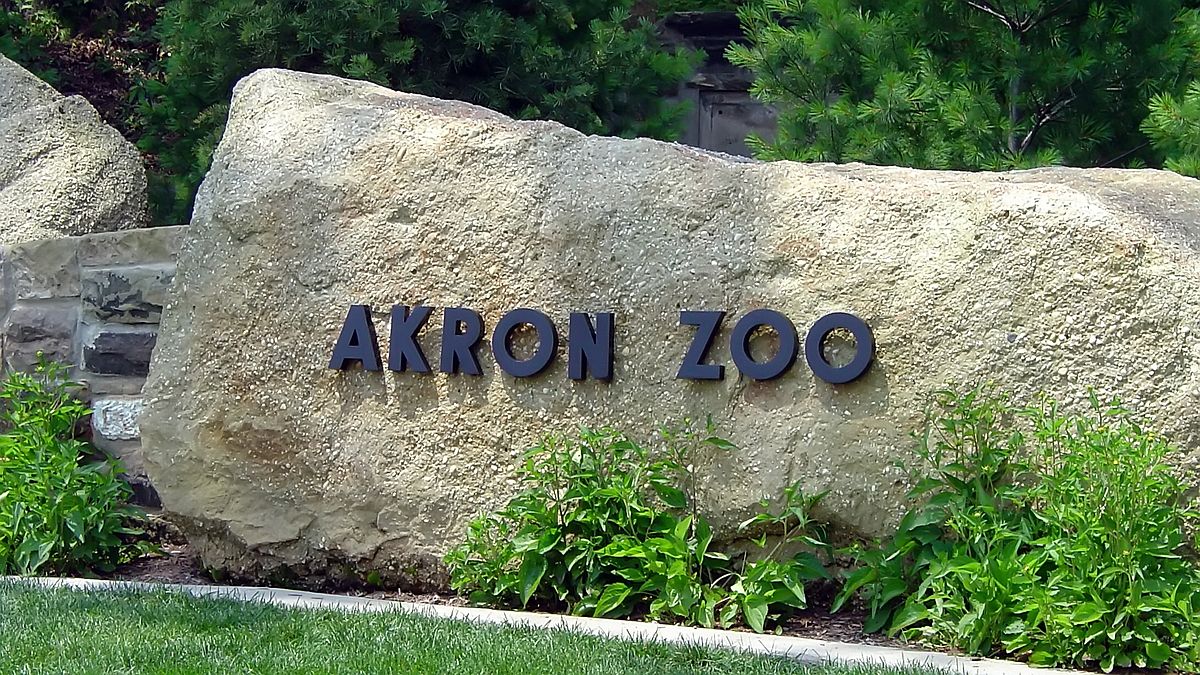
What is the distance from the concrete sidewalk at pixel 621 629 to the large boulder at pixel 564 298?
1.01ft

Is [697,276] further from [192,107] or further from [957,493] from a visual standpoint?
[192,107]

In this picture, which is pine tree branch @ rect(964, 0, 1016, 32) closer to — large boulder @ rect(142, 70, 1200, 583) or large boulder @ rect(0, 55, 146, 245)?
large boulder @ rect(142, 70, 1200, 583)

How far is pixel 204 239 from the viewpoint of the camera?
491 cm

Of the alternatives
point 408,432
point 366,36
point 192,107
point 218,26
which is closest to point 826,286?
point 408,432

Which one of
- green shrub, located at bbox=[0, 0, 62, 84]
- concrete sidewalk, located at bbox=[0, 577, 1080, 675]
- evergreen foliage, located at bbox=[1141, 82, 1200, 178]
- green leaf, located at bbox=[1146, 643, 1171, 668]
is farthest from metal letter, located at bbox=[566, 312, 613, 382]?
green shrub, located at bbox=[0, 0, 62, 84]

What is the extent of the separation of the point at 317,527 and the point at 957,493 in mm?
2163

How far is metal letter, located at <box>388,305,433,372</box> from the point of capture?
458 centimetres

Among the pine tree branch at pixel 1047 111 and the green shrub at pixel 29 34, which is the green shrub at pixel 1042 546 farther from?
the green shrub at pixel 29 34

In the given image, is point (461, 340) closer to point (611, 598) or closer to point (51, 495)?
point (611, 598)

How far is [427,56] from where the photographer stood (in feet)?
24.4

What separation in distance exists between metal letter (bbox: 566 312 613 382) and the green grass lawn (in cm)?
92

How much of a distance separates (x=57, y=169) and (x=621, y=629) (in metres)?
4.09

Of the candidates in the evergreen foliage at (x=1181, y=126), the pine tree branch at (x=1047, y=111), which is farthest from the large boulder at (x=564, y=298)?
the pine tree branch at (x=1047, y=111)

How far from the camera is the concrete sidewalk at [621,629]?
352 cm
